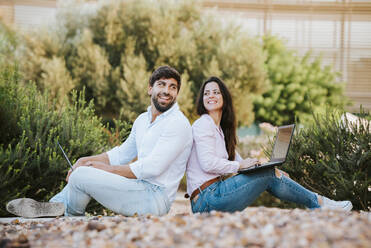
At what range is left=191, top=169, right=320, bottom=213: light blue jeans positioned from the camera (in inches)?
118

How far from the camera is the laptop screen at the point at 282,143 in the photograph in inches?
122

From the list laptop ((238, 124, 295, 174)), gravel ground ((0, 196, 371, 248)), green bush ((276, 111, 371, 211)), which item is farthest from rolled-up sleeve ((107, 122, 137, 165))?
green bush ((276, 111, 371, 211))

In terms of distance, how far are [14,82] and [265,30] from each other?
16.8 meters

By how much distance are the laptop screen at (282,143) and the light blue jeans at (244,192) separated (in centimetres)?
17

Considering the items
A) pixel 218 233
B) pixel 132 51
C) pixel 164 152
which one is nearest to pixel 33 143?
pixel 164 152

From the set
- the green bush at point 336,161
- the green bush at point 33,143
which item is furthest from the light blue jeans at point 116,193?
the green bush at point 336,161

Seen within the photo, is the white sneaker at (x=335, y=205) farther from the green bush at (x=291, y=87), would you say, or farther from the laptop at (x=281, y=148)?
the green bush at (x=291, y=87)

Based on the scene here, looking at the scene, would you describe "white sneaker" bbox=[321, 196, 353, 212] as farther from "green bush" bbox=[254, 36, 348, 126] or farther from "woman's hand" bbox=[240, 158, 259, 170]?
"green bush" bbox=[254, 36, 348, 126]

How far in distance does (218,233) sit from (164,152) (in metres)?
1.07

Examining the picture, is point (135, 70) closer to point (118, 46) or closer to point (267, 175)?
point (118, 46)

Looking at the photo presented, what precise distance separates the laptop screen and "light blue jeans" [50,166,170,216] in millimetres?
969

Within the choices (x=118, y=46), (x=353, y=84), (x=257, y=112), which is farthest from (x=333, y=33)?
(x=118, y=46)

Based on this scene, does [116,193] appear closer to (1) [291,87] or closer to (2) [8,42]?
(2) [8,42]

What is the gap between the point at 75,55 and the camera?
43.6 ft
